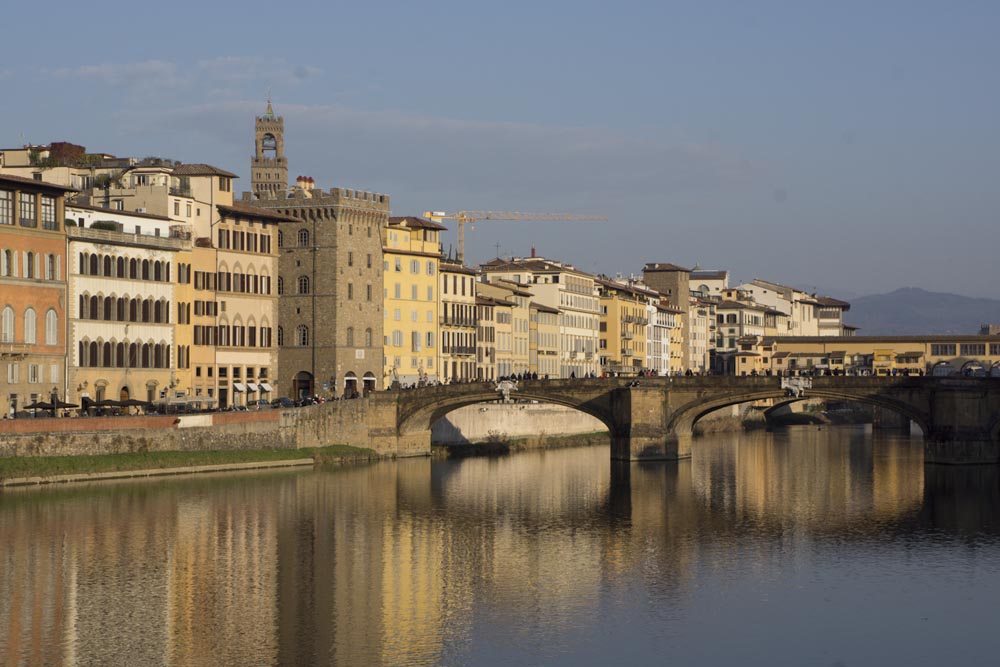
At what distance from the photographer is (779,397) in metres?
101

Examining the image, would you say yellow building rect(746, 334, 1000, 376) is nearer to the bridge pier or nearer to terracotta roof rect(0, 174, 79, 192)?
the bridge pier

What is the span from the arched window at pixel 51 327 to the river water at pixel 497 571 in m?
12.5

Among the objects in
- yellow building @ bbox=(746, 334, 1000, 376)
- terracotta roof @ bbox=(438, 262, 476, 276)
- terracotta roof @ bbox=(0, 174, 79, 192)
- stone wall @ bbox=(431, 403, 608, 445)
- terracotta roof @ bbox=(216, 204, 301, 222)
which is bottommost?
stone wall @ bbox=(431, 403, 608, 445)

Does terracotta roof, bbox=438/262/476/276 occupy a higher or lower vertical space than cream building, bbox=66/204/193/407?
higher

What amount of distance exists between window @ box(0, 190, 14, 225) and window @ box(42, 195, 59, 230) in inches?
94.6

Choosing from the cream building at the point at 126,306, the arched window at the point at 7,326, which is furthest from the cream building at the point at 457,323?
the arched window at the point at 7,326

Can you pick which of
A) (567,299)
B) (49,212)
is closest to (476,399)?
(49,212)

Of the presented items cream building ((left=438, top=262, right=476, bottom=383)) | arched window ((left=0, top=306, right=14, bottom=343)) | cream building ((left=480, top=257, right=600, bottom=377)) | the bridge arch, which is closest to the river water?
the bridge arch

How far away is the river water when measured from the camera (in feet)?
152

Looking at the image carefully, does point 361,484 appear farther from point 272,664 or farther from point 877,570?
point 272,664

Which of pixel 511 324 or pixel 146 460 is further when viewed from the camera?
pixel 511 324

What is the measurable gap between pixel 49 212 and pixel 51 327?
6204 millimetres

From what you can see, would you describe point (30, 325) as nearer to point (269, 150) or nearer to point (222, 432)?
point (222, 432)

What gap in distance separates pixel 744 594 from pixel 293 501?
2835 cm
